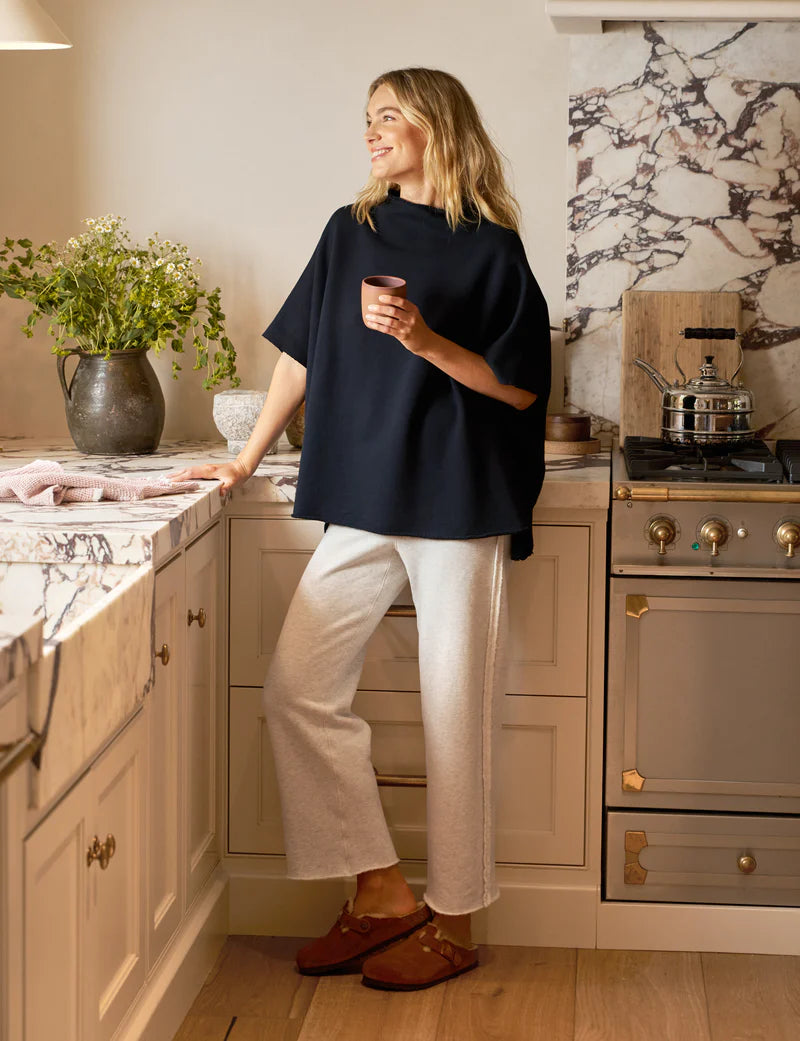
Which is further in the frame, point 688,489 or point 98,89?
point 98,89

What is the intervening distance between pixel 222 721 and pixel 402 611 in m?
0.42

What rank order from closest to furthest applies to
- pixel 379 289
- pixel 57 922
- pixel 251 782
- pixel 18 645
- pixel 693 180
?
1. pixel 18 645
2. pixel 57 922
3. pixel 379 289
4. pixel 251 782
5. pixel 693 180

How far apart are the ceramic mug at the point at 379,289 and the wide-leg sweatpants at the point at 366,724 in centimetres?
45

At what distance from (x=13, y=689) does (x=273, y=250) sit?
1.87m

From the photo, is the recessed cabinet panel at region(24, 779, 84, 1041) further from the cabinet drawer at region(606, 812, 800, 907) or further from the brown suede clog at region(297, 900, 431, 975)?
the cabinet drawer at region(606, 812, 800, 907)

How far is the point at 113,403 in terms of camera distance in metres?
2.56

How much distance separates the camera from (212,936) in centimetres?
234

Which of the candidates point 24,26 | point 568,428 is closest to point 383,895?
point 568,428

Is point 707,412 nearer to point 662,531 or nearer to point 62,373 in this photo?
point 662,531

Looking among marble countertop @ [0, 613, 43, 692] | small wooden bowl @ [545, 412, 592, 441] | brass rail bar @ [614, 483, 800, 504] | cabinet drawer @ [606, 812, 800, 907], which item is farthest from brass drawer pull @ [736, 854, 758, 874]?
marble countertop @ [0, 613, 43, 692]

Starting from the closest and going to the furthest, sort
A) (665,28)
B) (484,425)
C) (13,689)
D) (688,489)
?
(13,689)
(484,425)
(688,489)
(665,28)

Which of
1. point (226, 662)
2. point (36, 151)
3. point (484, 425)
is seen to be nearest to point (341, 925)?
point (226, 662)

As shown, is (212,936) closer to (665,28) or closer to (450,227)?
(450,227)

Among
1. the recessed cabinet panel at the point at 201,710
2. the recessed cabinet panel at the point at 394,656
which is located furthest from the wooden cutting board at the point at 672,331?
the recessed cabinet panel at the point at 201,710
